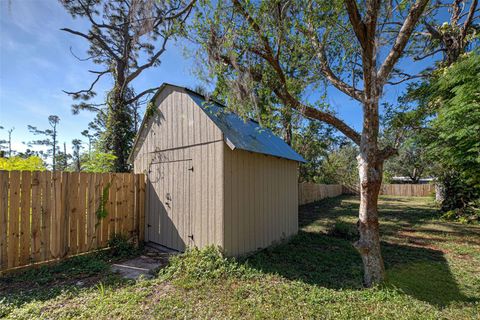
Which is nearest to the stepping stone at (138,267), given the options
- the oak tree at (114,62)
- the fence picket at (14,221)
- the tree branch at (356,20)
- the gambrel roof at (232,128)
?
the fence picket at (14,221)

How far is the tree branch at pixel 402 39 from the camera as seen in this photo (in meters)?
3.08

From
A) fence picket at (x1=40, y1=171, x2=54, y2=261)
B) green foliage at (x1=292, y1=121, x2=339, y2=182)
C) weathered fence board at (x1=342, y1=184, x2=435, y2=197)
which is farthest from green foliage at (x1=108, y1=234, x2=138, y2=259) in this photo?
weathered fence board at (x1=342, y1=184, x2=435, y2=197)

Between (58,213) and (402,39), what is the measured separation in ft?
21.4

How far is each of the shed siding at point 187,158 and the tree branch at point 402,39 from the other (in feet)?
9.43

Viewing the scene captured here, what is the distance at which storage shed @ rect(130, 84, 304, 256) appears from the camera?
4.17 meters

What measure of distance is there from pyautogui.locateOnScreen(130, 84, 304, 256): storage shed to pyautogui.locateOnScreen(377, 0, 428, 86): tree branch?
253 cm

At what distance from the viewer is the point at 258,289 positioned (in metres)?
3.18

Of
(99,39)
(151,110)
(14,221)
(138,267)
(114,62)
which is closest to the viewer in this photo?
(14,221)

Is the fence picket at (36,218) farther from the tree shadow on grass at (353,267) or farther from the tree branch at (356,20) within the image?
the tree branch at (356,20)

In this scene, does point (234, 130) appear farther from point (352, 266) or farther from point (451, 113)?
point (451, 113)

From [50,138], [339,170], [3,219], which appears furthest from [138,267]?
[50,138]

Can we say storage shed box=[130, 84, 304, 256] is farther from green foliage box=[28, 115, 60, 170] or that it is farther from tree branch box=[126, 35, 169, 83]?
green foliage box=[28, 115, 60, 170]

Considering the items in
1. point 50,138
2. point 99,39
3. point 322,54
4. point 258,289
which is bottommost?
point 258,289

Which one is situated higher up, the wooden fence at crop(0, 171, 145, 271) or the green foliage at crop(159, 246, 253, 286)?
the wooden fence at crop(0, 171, 145, 271)
